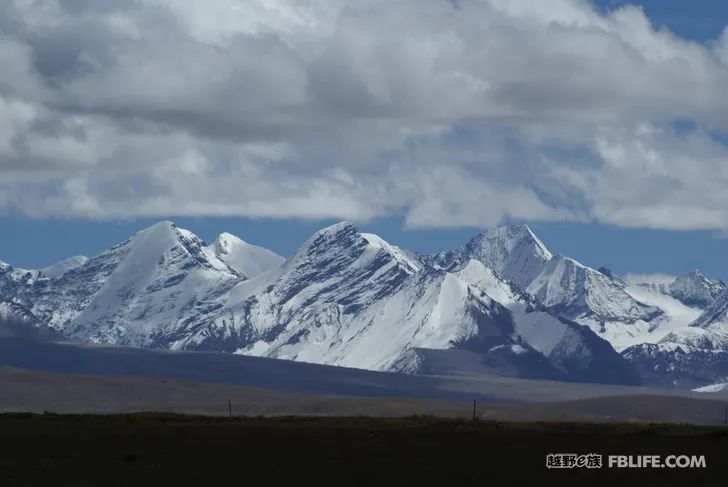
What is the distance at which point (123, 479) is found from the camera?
3718 inches

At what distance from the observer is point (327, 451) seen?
361ft

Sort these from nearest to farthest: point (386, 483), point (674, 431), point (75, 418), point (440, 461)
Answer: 1. point (386, 483)
2. point (440, 461)
3. point (674, 431)
4. point (75, 418)

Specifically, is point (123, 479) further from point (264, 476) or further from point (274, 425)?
point (274, 425)

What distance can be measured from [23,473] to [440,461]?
84.4 ft

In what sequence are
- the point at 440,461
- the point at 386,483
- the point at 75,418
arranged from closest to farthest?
the point at 386,483, the point at 440,461, the point at 75,418

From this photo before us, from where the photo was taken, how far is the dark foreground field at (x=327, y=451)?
95062 millimetres

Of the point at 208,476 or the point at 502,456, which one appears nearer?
the point at 208,476

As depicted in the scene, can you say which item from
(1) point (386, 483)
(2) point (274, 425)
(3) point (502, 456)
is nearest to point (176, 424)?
(2) point (274, 425)

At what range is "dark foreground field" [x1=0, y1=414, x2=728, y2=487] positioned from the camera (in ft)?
312

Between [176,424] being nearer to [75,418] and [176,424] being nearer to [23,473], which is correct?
[75,418]

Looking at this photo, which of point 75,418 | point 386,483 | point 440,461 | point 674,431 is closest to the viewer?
point 386,483

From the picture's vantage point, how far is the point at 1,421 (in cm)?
14000

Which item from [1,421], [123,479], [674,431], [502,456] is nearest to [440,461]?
[502,456]

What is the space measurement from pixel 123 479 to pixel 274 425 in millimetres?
46140
